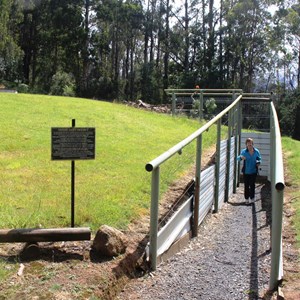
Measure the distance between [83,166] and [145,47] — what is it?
4290cm

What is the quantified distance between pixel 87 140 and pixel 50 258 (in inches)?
63.6

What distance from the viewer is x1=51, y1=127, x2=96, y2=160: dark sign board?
A: 19.1 ft

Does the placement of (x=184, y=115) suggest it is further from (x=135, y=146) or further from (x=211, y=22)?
(x=211, y=22)

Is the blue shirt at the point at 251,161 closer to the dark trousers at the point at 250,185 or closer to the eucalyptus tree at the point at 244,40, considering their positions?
the dark trousers at the point at 250,185

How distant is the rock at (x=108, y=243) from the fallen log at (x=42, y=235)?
0.19 metres

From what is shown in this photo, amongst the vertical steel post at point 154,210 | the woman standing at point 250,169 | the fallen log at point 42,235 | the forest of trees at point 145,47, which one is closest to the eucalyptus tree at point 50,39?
the forest of trees at point 145,47

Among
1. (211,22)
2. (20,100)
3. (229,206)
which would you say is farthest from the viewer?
(211,22)

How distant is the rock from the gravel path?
38cm

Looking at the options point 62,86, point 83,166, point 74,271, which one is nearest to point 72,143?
point 74,271

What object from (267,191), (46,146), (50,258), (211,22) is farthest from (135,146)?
(211,22)

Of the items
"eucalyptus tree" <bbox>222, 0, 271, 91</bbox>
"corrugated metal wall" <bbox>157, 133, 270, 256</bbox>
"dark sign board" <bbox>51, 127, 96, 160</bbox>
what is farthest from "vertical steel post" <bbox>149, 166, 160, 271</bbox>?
"eucalyptus tree" <bbox>222, 0, 271, 91</bbox>

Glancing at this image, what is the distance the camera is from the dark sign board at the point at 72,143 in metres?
5.83

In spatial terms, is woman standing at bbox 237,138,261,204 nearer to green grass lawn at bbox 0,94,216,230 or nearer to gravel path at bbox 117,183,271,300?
green grass lawn at bbox 0,94,216,230

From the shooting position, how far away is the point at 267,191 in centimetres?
1081
